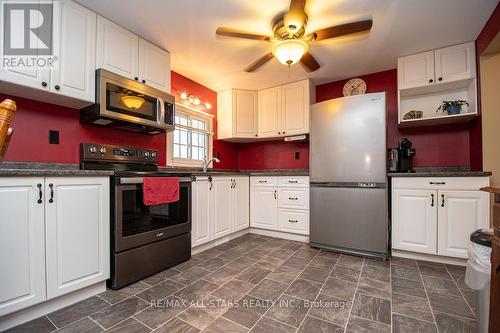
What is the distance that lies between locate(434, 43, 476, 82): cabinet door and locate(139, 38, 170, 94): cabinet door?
3077mm

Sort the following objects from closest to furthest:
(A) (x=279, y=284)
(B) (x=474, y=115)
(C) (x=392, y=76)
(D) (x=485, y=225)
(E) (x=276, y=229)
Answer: (A) (x=279, y=284) < (D) (x=485, y=225) < (B) (x=474, y=115) < (C) (x=392, y=76) < (E) (x=276, y=229)

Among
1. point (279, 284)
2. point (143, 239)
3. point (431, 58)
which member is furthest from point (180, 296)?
point (431, 58)

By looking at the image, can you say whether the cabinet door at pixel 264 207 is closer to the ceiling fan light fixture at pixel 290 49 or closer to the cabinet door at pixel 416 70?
the ceiling fan light fixture at pixel 290 49

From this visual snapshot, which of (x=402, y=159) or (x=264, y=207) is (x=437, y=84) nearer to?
(x=402, y=159)

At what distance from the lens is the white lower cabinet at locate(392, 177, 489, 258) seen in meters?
2.16

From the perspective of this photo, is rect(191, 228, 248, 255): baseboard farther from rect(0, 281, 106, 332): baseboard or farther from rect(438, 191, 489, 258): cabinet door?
rect(438, 191, 489, 258): cabinet door

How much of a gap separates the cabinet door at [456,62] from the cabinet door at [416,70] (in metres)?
0.06

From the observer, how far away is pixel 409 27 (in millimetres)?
2172

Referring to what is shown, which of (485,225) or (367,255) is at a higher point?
(485,225)

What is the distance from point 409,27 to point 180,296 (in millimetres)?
3135

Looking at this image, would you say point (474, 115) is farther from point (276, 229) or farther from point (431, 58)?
point (276, 229)

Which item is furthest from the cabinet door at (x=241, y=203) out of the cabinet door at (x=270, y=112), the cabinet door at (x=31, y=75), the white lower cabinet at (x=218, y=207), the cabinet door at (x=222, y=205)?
the cabinet door at (x=31, y=75)

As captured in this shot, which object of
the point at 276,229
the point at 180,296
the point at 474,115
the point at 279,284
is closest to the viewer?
→ the point at 180,296

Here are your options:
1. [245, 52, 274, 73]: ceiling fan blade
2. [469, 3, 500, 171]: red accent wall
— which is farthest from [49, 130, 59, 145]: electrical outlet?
[469, 3, 500, 171]: red accent wall
